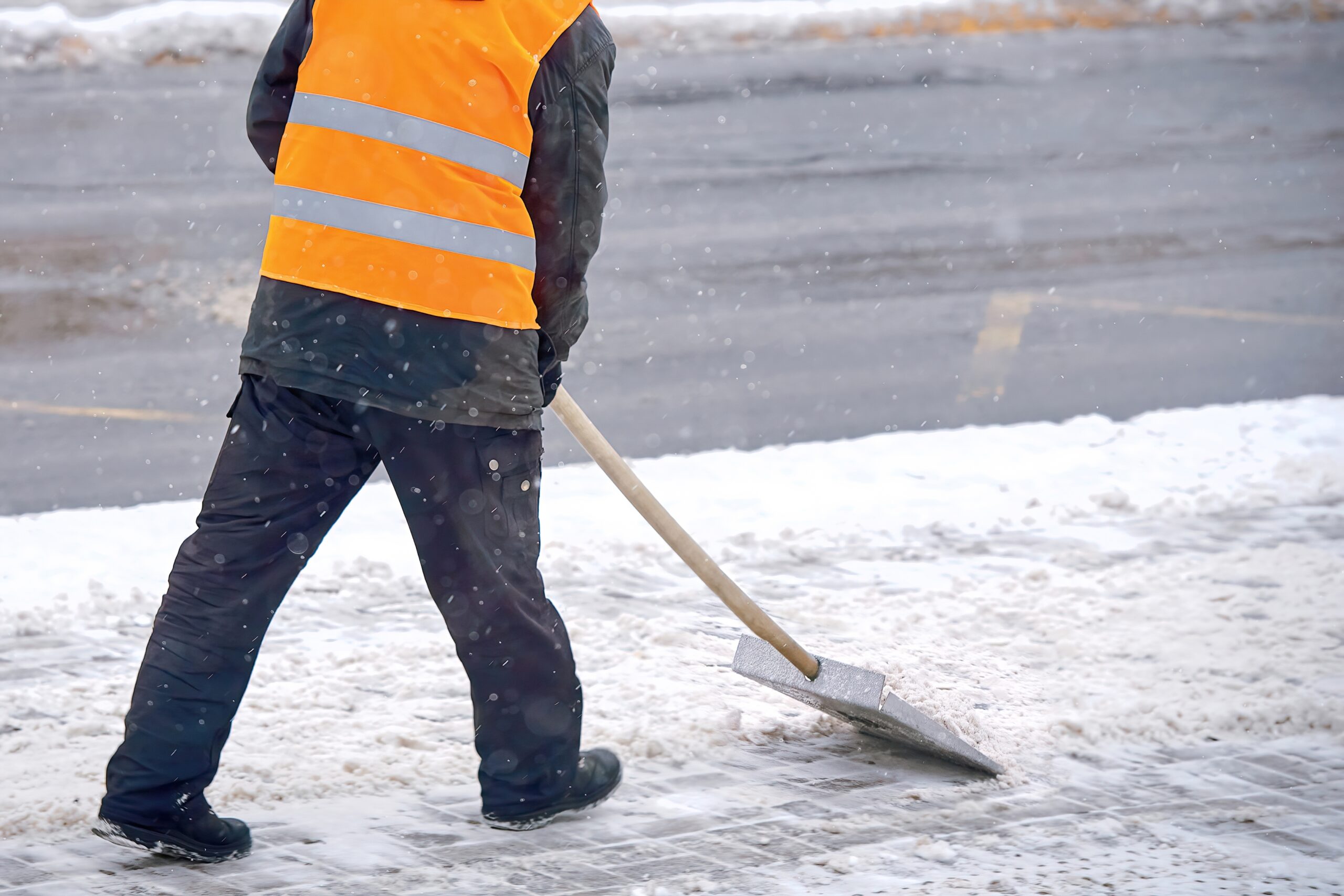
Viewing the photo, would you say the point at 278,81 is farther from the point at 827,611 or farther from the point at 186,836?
the point at 827,611

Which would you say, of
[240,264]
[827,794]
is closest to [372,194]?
→ [827,794]

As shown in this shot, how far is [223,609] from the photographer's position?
2555mm

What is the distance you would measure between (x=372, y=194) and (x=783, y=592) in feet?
6.53

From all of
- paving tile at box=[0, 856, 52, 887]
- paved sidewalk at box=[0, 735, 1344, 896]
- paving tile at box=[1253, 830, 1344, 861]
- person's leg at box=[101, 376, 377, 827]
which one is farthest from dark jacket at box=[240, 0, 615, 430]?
paving tile at box=[1253, 830, 1344, 861]

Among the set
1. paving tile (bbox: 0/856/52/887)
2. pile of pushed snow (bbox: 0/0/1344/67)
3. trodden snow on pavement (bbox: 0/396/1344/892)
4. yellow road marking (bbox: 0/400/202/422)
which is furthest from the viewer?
pile of pushed snow (bbox: 0/0/1344/67)

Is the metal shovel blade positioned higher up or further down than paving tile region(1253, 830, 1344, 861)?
higher up

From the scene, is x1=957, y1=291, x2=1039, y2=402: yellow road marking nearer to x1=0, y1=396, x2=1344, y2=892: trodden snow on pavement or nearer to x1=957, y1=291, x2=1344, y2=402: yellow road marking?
x1=957, y1=291, x2=1344, y2=402: yellow road marking

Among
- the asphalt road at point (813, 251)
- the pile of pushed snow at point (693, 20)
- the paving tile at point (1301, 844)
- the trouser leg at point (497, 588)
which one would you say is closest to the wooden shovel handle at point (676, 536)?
the trouser leg at point (497, 588)

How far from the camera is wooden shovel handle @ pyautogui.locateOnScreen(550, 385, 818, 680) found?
284 cm

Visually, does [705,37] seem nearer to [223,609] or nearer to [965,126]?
[965,126]

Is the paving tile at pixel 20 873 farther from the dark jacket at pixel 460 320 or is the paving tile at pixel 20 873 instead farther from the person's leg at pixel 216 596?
the dark jacket at pixel 460 320

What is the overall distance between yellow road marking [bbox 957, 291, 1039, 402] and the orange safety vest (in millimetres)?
3993

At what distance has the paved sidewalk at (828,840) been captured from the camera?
259cm

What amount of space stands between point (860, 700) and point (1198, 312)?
201 inches
